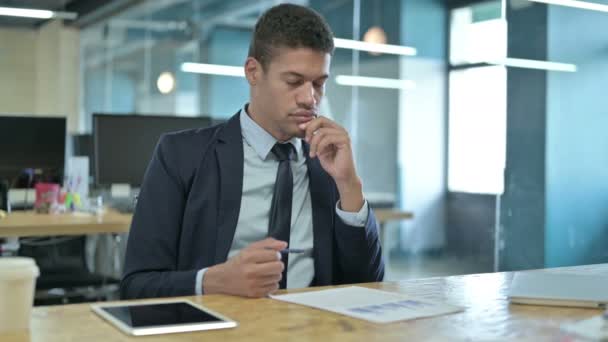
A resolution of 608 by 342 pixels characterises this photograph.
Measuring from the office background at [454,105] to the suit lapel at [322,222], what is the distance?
248 cm

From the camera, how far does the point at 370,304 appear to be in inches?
51.2

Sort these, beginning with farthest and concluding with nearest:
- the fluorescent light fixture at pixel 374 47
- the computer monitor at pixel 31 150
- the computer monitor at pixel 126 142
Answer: the fluorescent light fixture at pixel 374 47
the computer monitor at pixel 31 150
the computer monitor at pixel 126 142

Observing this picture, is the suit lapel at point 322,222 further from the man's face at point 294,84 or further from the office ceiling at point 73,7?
the office ceiling at point 73,7

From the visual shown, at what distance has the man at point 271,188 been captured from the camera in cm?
171

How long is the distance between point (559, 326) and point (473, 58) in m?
3.86

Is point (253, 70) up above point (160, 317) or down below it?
above

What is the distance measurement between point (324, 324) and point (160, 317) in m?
0.24

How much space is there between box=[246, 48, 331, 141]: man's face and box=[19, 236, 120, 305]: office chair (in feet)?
7.25

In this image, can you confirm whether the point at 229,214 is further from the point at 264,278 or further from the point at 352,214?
the point at 264,278

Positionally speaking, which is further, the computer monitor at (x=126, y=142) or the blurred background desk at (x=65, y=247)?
the computer monitor at (x=126, y=142)

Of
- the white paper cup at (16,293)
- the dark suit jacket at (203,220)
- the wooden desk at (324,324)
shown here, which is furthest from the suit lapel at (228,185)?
the white paper cup at (16,293)

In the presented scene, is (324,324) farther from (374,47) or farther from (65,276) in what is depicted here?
(374,47)

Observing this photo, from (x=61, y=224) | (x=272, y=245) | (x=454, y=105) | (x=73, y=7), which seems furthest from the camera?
(x=73, y=7)

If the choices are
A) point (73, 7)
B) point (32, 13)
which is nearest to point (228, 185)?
point (32, 13)
